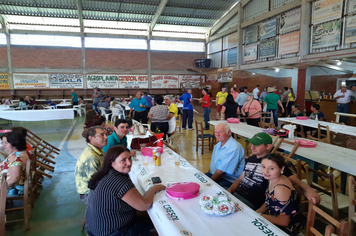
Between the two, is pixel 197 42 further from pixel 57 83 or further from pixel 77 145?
pixel 77 145

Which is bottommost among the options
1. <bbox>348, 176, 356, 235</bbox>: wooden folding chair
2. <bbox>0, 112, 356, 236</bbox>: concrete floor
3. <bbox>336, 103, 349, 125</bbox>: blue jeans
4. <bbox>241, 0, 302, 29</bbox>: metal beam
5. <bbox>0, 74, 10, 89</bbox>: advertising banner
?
<bbox>0, 112, 356, 236</bbox>: concrete floor

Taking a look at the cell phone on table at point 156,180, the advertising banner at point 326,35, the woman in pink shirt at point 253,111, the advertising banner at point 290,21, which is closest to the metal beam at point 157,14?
the advertising banner at point 290,21

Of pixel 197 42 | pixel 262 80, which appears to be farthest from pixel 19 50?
pixel 262 80

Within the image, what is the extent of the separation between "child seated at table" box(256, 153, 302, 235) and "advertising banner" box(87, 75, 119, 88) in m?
16.1

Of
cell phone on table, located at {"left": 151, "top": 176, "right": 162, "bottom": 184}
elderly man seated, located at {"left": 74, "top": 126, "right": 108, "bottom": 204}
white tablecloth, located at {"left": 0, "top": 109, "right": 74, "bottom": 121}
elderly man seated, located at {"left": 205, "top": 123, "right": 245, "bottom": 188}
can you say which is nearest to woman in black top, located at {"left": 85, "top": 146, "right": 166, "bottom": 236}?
cell phone on table, located at {"left": 151, "top": 176, "right": 162, "bottom": 184}

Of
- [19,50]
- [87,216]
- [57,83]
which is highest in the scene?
[19,50]

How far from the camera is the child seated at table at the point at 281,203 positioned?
1709 mm

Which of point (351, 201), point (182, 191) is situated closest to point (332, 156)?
point (351, 201)

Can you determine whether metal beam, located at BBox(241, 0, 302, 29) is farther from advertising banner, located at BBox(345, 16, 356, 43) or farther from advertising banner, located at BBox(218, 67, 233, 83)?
advertising banner, located at BBox(218, 67, 233, 83)

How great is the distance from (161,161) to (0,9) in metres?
16.0

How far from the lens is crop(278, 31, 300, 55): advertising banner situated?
36.4 feet

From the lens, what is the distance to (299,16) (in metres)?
10.9

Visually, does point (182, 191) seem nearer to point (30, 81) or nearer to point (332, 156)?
point (332, 156)

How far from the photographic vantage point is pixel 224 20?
16.2 m
